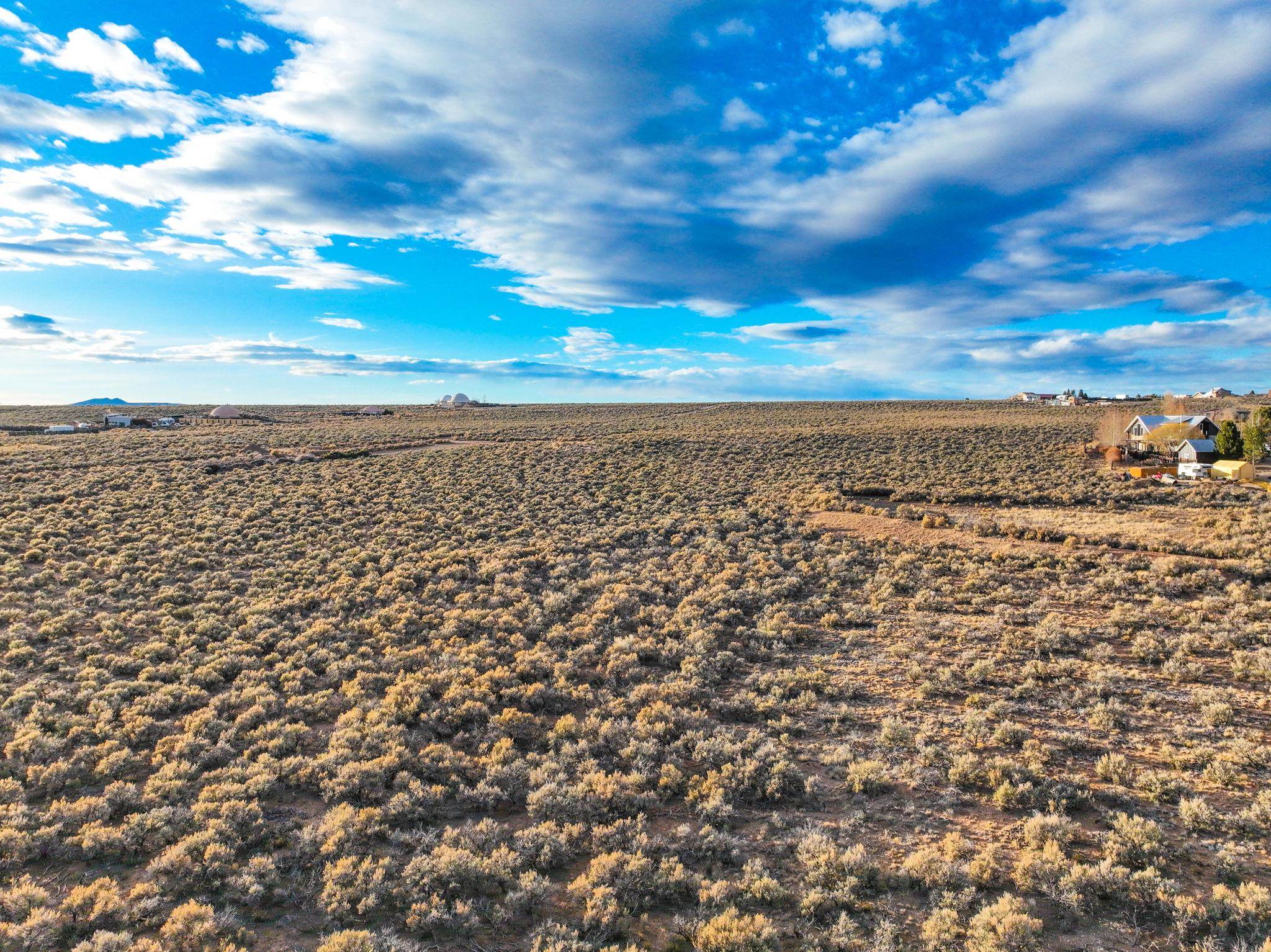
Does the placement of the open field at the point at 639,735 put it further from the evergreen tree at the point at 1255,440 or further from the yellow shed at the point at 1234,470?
the evergreen tree at the point at 1255,440

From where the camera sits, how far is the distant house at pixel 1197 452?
1286 inches

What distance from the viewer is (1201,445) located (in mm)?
34094

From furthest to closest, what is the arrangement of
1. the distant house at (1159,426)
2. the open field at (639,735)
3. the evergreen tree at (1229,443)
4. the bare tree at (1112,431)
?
the bare tree at (1112,431)
the distant house at (1159,426)
the evergreen tree at (1229,443)
the open field at (639,735)

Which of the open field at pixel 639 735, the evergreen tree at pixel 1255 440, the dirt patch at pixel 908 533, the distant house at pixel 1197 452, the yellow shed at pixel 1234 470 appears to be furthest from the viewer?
the distant house at pixel 1197 452

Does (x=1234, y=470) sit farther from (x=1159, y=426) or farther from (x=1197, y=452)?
(x=1159, y=426)

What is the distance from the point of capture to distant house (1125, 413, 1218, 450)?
117 ft

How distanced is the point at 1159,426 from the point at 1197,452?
5.25 m

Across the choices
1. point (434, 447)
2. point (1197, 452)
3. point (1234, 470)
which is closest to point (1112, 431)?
point (1197, 452)

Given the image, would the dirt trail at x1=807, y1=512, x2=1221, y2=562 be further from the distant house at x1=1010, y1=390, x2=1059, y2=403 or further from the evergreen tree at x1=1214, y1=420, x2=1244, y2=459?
the distant house at x1=1010, y1=390, x2=1059, y2=403

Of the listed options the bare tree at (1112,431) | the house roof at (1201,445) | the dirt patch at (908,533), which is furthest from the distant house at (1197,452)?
the dirt patch at (908,533)

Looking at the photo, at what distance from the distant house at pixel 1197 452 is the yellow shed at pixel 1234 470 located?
12.2 ft

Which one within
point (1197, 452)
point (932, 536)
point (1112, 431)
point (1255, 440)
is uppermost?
point (1112, 431)

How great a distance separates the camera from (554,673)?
11.1 metres

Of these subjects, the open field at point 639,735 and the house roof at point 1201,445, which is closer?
the open field at point 639,735
